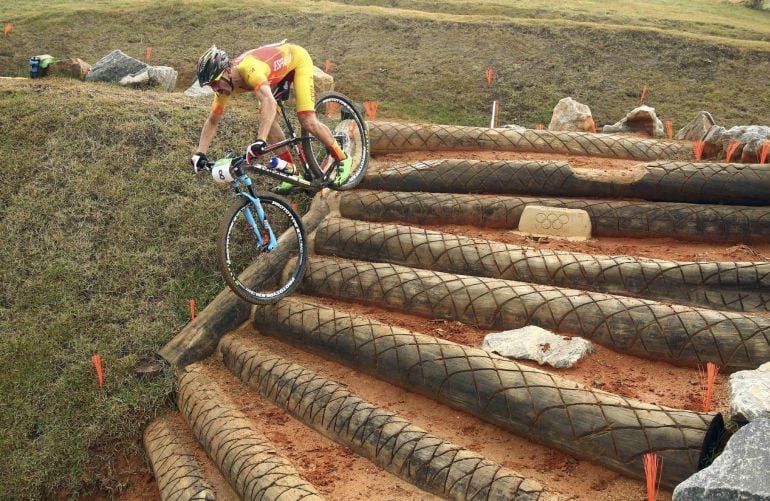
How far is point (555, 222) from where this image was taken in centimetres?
794

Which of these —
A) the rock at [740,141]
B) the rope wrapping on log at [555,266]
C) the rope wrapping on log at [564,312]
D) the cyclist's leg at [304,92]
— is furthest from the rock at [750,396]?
the cyclist's leg at [304,92]

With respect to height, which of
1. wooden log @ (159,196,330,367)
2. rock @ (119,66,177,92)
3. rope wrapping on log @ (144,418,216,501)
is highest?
rock @ (119,66,177,92)

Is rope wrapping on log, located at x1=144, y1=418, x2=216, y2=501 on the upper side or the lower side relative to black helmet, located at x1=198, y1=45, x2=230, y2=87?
lower

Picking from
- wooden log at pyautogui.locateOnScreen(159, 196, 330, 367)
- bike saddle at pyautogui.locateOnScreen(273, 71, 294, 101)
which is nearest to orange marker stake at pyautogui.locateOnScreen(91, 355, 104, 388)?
wooden log at pyautogui.locateOnScreen(159, 196, 330, 367)

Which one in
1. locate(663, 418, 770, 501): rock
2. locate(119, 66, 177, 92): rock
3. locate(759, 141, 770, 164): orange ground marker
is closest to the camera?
locate(663, 418, 770, 501): rock

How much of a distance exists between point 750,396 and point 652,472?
2.51 feet

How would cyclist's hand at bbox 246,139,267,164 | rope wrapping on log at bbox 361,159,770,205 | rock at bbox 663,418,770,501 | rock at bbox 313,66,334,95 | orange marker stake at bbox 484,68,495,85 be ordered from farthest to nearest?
orange marker stake at bbox 484,68,495,85 → rock at bbox 313,66,334,95 → rope wrapping on log at bbox 361,159,770,205 → cyclist's hand at bbox 246,139,267,164 → rock at bbox 663,418,770,501

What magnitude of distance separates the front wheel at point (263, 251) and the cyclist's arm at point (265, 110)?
593 mm

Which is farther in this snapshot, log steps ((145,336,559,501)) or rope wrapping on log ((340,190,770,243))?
rope wrapping on log ((340,190,770,243))

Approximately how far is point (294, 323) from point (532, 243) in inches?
97.8

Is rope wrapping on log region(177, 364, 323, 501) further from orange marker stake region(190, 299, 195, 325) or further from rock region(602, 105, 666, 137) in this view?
rock region(602, 105, 666, 137)

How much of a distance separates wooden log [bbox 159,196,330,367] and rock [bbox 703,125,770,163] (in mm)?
5096

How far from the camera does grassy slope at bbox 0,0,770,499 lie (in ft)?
24.4

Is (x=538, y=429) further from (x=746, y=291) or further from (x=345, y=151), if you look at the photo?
(x=345, y=151)
